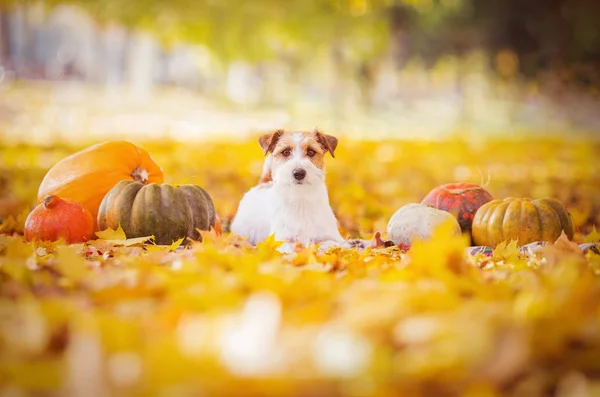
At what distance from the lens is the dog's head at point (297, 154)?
4.24 meters

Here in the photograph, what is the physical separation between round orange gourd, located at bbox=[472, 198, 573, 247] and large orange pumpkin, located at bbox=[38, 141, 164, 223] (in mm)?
2515

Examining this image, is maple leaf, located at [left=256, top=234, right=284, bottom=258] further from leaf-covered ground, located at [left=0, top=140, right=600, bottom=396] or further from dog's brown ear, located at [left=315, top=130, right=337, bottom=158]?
dog's brown ear, located at [left=315, top=130, right=337, bottom=158]

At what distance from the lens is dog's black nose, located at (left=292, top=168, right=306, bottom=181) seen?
4211mm

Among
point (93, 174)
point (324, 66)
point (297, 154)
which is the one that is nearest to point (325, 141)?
point (297, 154)

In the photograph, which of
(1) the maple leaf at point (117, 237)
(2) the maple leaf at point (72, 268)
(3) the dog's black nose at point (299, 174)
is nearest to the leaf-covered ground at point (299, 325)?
(2) the maple leaf at point (72, 268)

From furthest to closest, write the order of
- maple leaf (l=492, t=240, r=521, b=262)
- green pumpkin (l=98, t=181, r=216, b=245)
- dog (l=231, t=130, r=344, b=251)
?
green pumpkin (l=98, t=181, r=216, b=245), dog (l=231, t=130, r=344, b=251), maple leaf (l=492, t=240, r=521, b=262)

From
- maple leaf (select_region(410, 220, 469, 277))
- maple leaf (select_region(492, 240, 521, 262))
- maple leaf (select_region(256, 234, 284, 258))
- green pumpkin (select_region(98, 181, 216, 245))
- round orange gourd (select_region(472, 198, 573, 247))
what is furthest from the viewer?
round orange gourd (select_region(472, 198, 573, 247))

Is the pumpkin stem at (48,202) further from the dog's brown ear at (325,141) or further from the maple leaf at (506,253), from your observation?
the maple leaf at (506,253)

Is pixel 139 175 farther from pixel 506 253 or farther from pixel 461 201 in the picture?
pixel 506 253

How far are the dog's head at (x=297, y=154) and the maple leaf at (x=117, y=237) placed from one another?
0.93 m

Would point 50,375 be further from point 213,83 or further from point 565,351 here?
point 213,83

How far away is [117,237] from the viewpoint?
4281 mm

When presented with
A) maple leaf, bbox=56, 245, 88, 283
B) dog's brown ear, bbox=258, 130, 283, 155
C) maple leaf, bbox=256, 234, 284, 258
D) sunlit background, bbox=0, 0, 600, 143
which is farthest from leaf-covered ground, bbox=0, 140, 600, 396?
sunlit background, bbox=0, 0, 600, 143

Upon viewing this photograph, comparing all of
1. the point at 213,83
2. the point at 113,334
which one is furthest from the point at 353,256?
the point at 213,83
